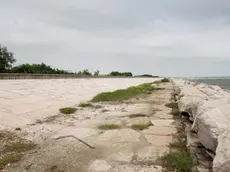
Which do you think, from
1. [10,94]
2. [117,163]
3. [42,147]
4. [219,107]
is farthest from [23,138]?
[10,94]

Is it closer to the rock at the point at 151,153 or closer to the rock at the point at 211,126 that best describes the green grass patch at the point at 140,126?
the rock at the point at 151,153

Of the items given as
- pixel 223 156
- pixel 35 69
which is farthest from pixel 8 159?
pixel 35 69

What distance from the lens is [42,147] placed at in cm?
590

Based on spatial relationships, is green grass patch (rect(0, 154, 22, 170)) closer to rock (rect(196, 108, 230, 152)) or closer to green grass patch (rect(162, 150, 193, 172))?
green grass patch (rect(162, 150, 193, 172))

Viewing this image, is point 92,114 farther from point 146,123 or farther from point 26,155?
point 26,155

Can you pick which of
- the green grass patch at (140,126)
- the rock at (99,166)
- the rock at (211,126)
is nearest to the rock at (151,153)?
the rock at (99,166)

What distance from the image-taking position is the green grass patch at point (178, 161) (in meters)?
4.58

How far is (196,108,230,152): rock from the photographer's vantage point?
12.8 ft

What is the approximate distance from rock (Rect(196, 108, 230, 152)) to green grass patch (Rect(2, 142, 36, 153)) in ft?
12.3

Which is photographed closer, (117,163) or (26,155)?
(117,163)

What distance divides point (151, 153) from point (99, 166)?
49.5 inches

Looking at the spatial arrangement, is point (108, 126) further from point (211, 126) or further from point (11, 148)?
point (211, 126)

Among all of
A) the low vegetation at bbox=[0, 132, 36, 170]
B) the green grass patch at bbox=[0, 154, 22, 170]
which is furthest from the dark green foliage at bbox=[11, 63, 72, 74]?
the green grass patch at bbox=[0, 154, 22, 170]

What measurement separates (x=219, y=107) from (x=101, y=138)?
3.06m
